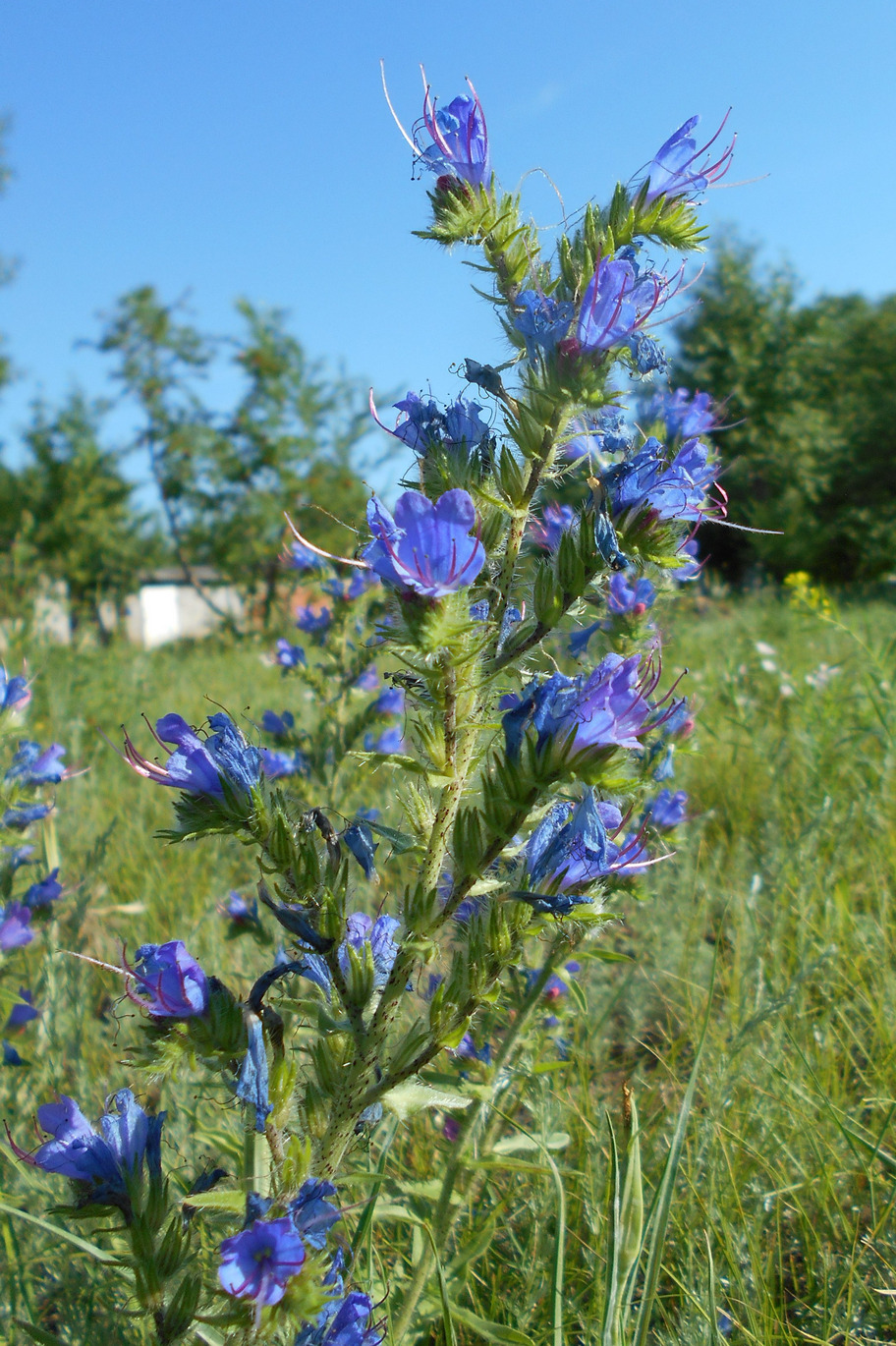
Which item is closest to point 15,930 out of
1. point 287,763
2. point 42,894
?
point 42,894

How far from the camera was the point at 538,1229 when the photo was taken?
1.45m

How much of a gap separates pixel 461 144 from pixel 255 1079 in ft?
4.25

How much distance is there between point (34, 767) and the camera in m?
2.25

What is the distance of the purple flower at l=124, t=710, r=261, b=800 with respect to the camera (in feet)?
3.37

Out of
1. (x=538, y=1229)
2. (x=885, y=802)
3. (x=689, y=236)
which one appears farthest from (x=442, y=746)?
(x=885, y=802)

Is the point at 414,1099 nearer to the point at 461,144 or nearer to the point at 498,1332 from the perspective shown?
the point at 498,1332

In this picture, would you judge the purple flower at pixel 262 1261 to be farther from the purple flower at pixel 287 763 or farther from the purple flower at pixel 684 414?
the purple flower at pixel 287 763

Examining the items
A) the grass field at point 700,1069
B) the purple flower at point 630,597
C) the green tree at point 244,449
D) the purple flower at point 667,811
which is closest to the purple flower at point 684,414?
the purple flower at point 630,597

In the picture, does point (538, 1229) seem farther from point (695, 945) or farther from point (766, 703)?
point (766, 703)

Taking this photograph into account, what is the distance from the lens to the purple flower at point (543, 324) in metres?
1.06

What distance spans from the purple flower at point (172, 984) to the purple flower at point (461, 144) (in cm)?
114

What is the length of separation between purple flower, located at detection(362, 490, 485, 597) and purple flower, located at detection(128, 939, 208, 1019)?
0.53 meters

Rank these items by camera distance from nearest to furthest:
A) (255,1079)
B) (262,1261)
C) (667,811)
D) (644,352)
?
(262,1261), (255,1079), (644,352), (667,811)

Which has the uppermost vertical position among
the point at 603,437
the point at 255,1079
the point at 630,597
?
the point at 603,437
